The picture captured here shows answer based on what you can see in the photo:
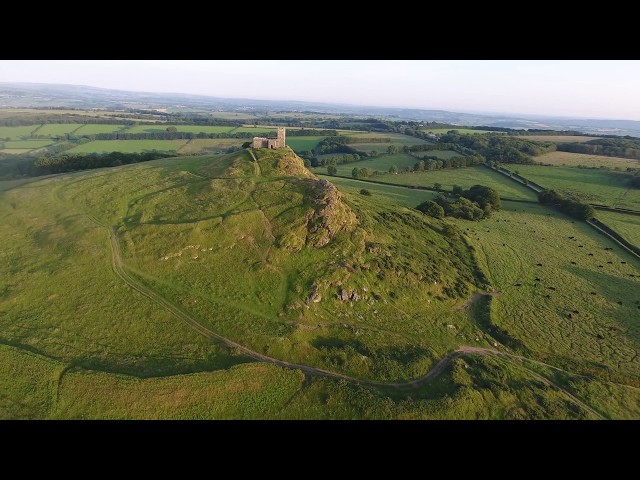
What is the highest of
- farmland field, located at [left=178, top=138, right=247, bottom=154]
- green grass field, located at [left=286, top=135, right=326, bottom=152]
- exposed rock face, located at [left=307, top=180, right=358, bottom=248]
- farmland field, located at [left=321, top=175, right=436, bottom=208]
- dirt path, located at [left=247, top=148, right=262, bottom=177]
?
dirt path, located at [left=247, top=148, right=262, bottom=177]

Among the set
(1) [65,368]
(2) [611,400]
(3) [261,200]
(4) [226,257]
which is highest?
(3) [261,200]

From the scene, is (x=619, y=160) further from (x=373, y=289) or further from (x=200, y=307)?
(x=200, y=307)

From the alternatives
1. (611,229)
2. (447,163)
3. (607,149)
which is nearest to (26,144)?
(447,163)

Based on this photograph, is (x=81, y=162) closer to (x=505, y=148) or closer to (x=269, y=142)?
(x=269, y=142)

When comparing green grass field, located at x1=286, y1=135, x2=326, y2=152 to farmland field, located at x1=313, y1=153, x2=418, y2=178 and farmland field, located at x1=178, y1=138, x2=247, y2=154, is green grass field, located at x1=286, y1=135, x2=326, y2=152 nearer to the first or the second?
farmland field, located at x1=178, y1=138, x2=247, y2=154

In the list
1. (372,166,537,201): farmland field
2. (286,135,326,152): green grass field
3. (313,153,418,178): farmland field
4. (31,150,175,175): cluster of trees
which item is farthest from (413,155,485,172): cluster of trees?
(31,150,175,175): cluster of trees

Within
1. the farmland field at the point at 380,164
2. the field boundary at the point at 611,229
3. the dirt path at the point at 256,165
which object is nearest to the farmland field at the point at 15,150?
the farmland field at the point at 380,164

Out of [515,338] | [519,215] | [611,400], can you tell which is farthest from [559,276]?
[519,215]
